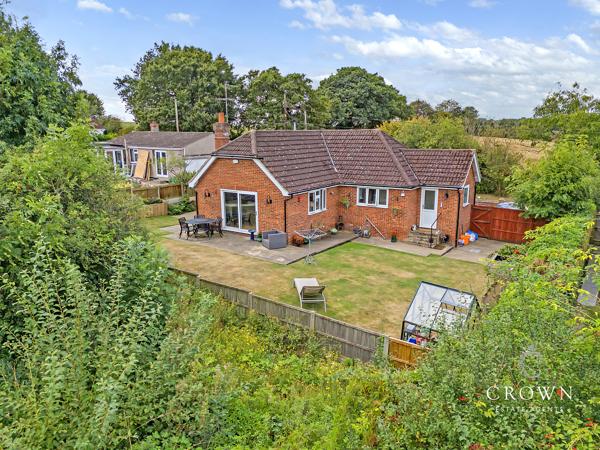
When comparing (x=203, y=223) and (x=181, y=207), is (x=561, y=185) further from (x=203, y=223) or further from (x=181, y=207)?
(x=181, y=207)

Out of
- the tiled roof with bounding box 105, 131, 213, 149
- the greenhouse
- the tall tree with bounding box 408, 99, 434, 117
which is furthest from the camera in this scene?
the tall tree with bounding box 408, 99, 434, 117

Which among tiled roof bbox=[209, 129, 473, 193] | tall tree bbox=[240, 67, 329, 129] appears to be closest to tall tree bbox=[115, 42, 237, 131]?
tall tree bbox=[240, 67, 329, 129]

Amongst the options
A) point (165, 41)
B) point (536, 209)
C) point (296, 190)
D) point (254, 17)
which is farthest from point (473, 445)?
point (165, 41)

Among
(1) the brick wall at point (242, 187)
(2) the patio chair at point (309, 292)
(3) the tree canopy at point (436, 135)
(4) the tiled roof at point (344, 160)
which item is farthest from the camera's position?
(3) the tree canopy at point (436, 135)

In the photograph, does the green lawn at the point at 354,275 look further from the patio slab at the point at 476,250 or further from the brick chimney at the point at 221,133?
the brick chimney at the point at 221,133

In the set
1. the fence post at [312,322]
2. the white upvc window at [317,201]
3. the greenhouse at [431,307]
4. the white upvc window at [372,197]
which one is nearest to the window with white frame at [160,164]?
the white upvc window at [317,201]

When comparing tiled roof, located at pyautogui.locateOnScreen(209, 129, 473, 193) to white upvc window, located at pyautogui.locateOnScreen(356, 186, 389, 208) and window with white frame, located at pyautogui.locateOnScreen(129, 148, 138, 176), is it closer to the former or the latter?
white upvc window, located at pyautogui.locateOnScreen(356, 186, 389, 208)

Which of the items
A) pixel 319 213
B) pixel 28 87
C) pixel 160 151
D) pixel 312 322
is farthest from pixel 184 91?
pixel 312 322
